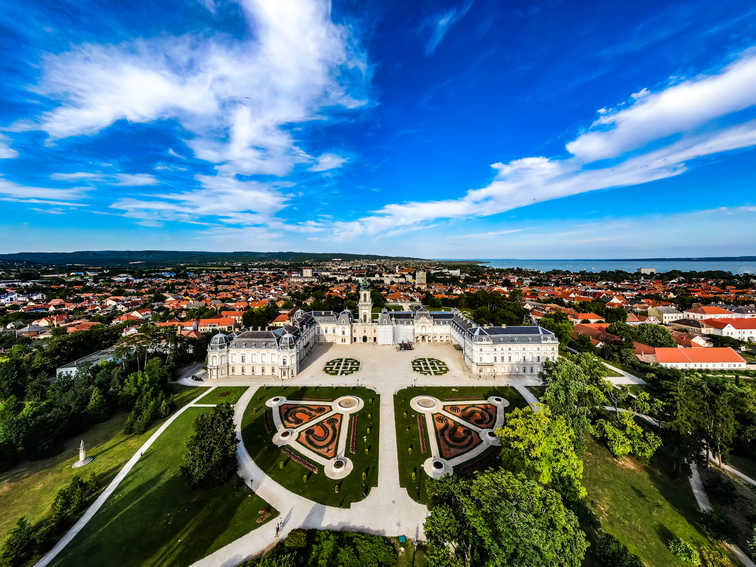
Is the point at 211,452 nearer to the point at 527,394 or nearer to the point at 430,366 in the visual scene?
the point at 430,366

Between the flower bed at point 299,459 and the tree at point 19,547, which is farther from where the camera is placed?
the flower bed at point 299,459

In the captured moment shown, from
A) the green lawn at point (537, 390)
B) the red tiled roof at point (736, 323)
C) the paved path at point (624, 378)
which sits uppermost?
the red tiled roof at point (736, 323)

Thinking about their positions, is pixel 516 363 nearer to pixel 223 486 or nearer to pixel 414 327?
pixel 414 327

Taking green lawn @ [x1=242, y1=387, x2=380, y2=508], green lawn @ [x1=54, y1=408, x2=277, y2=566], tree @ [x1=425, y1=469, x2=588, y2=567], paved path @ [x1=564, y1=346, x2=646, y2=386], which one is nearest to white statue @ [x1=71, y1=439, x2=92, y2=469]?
green lawn @ [x1=54, y1=408, x2=277, y2=566]

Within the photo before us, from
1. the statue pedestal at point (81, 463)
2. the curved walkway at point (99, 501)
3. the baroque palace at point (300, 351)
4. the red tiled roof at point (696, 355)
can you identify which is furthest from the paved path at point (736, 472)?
the statue pedestal at point (81, 463)

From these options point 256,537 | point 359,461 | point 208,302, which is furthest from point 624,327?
point 208,302

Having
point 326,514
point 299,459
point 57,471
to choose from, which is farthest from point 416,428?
point 57,471

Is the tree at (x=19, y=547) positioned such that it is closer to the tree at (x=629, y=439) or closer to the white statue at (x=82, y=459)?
the white statue at (x=82, y=459)

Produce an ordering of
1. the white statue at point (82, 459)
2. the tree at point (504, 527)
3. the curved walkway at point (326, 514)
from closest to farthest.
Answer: the tree at point (504, 527) → the curved walkway at point (326, 514) → the white statue at point (82, 459)
